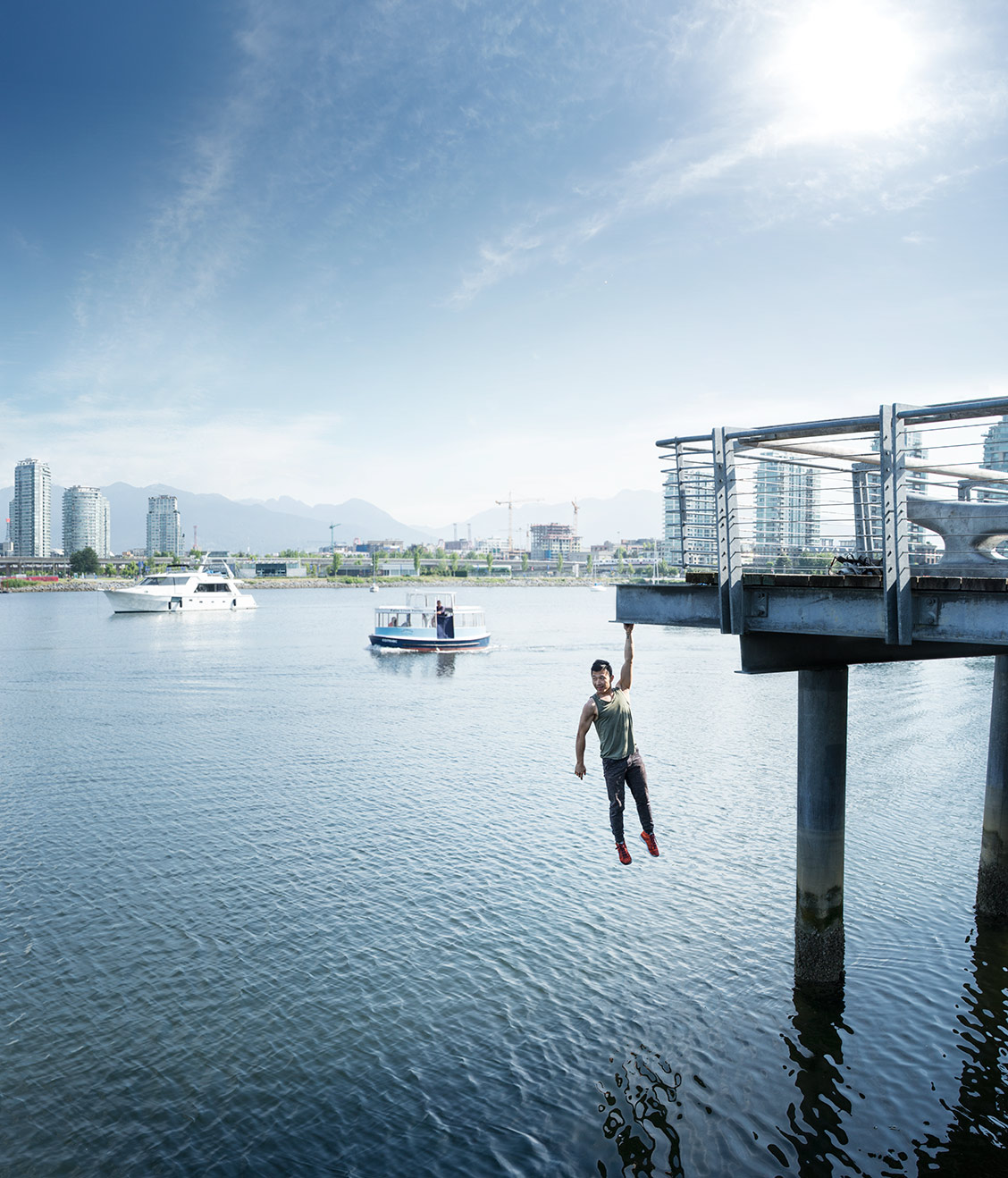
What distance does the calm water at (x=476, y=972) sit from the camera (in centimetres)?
1047

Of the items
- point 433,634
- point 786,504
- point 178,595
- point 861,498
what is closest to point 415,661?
point 433,634

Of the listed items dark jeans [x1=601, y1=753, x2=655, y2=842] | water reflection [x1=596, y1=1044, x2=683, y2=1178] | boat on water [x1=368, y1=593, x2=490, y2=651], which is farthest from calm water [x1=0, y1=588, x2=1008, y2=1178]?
boat on water [x1=368, y1=593, x2=490, y2=651]

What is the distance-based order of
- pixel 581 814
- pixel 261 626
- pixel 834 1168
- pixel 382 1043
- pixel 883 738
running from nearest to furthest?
pixel 834 1168
pixel 382 1043
pixel 581 814
pixel 883 738
pixel 261 626

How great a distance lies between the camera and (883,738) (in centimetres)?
3309

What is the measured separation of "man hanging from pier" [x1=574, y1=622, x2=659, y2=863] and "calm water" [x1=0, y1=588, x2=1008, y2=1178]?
11.1 ft

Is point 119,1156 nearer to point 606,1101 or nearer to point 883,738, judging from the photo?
point 606,1101

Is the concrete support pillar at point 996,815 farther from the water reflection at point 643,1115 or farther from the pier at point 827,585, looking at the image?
the water reflection at point 643,1115

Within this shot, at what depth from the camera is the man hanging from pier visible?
10969 mm

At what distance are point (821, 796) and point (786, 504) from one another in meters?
3.89

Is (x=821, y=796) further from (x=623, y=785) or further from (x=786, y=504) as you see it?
(x=786, y=504)

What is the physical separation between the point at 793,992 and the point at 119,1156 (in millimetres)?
9316

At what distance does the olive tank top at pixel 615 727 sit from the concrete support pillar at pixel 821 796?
7.38 ft

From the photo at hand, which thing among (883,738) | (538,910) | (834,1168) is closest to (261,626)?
(883,738)

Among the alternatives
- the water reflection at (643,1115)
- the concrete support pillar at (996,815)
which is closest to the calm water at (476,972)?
the water reflection at (643,1115)
